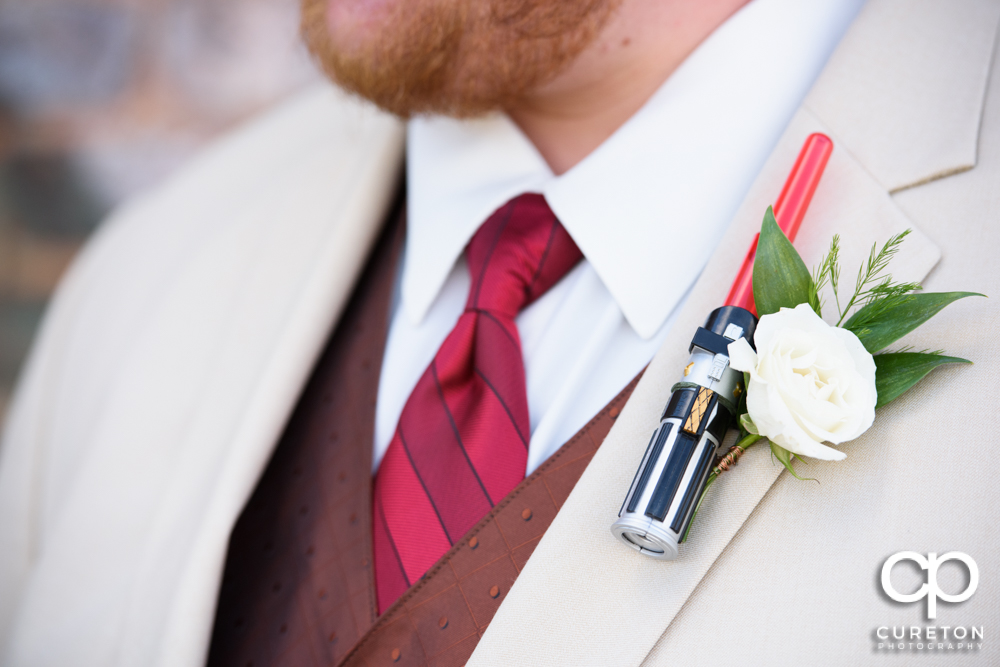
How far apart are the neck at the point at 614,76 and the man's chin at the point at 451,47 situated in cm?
4

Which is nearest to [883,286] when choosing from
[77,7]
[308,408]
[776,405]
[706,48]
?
[776,405]

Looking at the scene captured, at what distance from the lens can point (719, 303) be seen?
0.67 metres

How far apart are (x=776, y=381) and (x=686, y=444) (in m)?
0.09

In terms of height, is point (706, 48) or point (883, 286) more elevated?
point (706, 48)

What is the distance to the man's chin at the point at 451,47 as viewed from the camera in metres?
0.84

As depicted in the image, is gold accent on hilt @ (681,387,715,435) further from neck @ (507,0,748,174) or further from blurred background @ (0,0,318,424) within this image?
blurred background @ (0,0,318,424)

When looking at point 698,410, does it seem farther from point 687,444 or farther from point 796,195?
point 796,195

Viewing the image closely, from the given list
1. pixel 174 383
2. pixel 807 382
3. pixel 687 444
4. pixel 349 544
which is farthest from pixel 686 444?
pixel 174 383

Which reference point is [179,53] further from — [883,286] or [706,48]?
[883,286]

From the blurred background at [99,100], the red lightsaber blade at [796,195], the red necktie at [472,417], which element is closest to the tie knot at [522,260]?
the red necktie at [472,417]

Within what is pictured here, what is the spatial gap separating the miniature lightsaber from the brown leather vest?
0.16 m

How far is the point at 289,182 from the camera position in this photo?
125 cm

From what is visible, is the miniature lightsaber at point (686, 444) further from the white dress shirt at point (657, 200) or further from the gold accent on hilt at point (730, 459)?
the white dress shirt at point (657, 200)

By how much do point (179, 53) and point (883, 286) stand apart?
1716 millimetres
